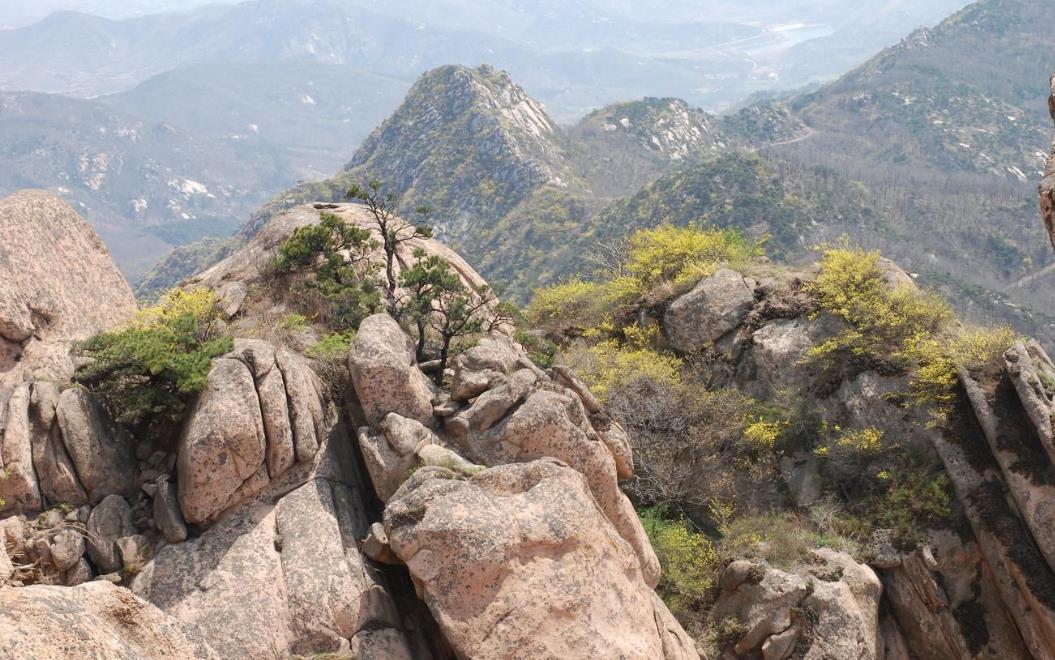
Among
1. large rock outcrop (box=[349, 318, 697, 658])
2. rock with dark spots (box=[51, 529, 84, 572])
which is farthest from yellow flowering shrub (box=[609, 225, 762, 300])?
rock with dark spots (box=[51, 529, 84, 572])

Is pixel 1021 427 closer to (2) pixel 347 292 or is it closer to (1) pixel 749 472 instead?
(1) pixel 749 472

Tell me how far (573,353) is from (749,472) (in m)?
6.74

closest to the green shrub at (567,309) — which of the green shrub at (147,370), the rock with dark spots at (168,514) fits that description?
the green shrub at (147,370)

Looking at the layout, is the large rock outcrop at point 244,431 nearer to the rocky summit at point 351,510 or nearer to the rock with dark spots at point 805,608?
the rocky summit at point 351,510

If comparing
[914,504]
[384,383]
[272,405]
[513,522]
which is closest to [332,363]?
[384,383]

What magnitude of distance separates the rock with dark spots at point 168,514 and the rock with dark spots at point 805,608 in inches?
479

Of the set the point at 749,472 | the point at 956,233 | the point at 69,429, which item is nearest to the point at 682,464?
the point at 749,472

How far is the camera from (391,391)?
17.1 metres

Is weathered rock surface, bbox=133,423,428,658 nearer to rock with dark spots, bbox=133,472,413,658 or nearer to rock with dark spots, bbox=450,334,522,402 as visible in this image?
rock with dark spots, bbox=133,472,413,658

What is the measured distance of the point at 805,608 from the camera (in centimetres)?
1769

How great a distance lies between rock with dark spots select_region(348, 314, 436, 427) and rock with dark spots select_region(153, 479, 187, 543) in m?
4.21

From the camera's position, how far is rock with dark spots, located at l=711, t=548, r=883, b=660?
17375 millimetres

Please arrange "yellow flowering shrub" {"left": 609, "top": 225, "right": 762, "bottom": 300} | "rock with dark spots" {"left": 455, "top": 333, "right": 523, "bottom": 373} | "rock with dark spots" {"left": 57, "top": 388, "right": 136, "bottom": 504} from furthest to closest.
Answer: "yellow flowering shrub" {"left": 609, "top": 225, "right": 762, "bottom": 300} < "rock with dark spots" {"left": 455, "top": 333, "right": 523, "bottom": 373} < "rock with dark spots" {"left": 57, "top": 388, "right": 136, "bottom": 504}

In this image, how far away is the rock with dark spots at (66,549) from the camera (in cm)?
1416
